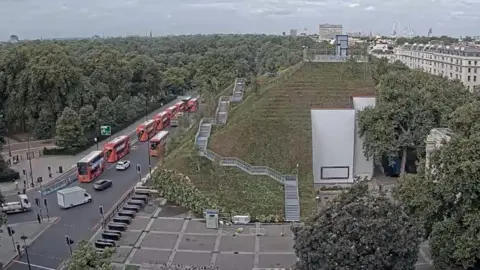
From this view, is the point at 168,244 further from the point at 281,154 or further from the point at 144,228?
the point at 281,154

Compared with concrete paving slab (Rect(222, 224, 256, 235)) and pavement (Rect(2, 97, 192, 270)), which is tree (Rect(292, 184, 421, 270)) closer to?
concrete paving slab (Rect(222, 224, 256, 235))

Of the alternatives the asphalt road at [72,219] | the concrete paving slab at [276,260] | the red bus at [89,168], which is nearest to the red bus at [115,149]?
the asphalt road at [72,219]

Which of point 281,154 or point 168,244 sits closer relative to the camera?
point 168,244

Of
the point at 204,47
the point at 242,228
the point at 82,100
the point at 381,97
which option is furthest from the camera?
the point at 204,47

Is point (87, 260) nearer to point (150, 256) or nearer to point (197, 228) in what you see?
point (150, 256)

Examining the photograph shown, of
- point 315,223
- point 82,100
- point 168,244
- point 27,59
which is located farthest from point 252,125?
point 27,59

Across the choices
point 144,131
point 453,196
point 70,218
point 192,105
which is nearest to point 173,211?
point 70,218

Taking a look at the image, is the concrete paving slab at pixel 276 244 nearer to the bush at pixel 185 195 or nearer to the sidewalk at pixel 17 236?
the bush at pixel 185 195
